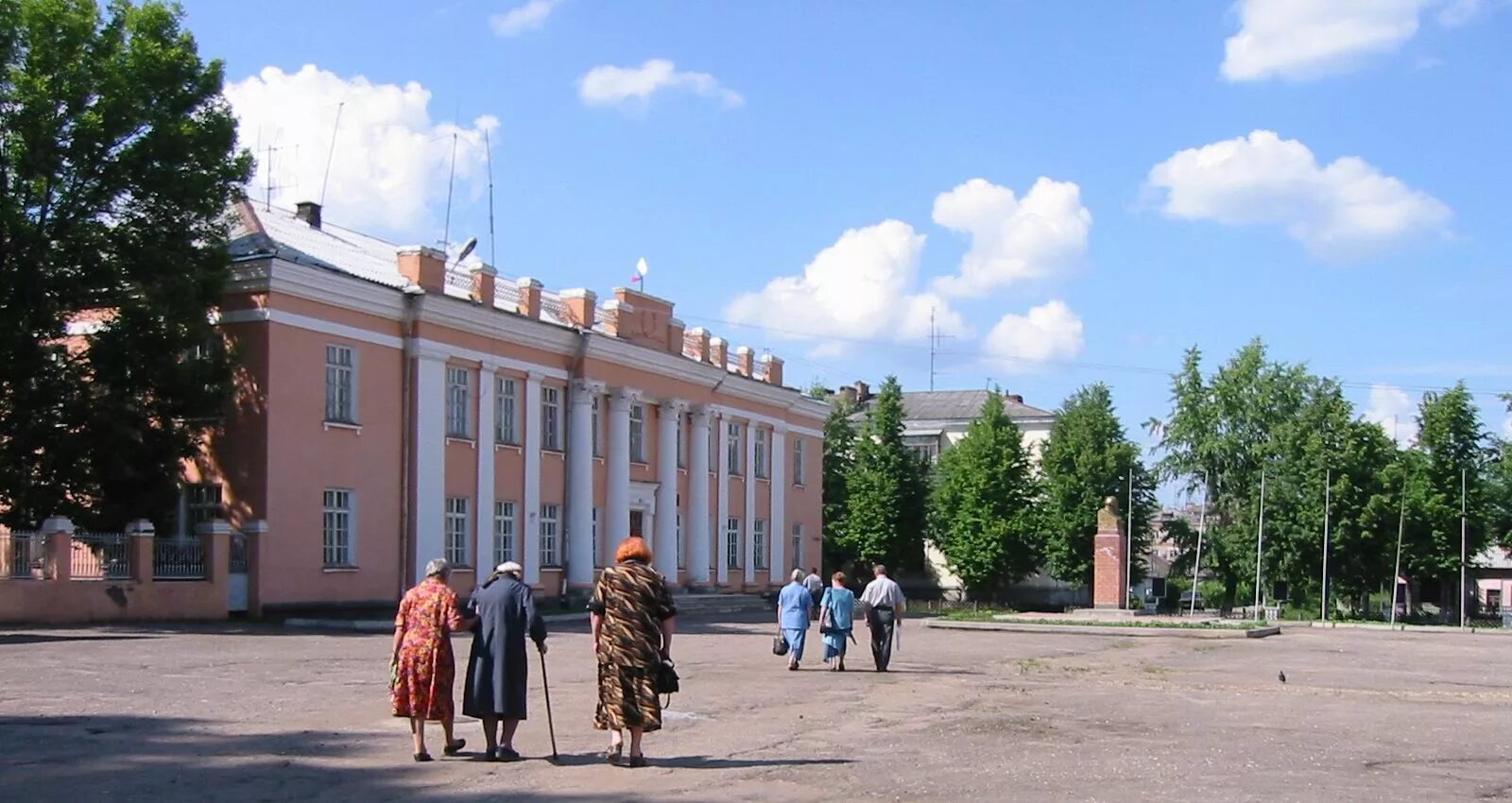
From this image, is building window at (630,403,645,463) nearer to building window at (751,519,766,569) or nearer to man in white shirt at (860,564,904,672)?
building window at (751,519,766,569)

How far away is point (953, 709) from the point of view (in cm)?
1520

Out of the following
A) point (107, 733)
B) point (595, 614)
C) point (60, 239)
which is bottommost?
point (107, 733)

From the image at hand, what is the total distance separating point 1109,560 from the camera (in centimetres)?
4425

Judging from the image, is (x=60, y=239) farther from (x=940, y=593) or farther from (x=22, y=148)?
(x=940, y=593)

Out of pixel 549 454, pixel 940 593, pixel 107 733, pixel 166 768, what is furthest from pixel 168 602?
pixel 940 593

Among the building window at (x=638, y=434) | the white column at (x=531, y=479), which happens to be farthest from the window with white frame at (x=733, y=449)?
the white column at (x=531, y=479)

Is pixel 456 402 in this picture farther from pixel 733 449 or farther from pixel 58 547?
pixel 733 449

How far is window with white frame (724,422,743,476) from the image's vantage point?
4872cm

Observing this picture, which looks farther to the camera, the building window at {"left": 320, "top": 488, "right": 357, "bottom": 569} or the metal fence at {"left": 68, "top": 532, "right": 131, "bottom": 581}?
the building window at {"left": 320, "top": 488, "right": 357, "bottom": 569}

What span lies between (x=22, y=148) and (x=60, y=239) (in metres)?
1.68

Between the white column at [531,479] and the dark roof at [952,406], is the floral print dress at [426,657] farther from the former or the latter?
the dark roof at [952,406]

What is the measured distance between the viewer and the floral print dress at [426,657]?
1041cm

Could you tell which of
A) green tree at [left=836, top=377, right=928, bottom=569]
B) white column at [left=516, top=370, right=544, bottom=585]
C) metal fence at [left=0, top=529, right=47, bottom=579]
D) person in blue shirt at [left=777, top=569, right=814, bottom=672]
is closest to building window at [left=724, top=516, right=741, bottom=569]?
white column at [left=516, top=370, right=544, bottom=585]

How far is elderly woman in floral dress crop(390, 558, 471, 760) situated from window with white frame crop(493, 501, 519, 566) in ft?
89.7
